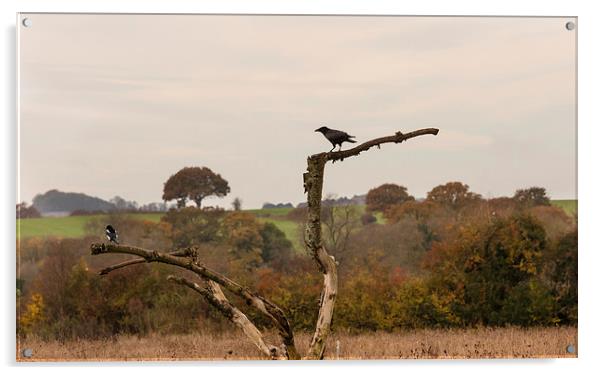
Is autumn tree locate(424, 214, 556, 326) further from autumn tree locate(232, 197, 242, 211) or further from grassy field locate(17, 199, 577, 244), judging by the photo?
autumn tree locate(232, 197, 242, 211)

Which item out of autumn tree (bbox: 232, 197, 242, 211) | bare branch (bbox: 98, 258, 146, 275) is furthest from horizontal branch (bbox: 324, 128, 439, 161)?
bare branch (bbox: 98, 258, 146, 275)

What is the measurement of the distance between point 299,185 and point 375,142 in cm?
120

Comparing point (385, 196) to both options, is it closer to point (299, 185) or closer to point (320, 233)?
point (299, 185)

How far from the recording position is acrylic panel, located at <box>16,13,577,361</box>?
1225 centimetres

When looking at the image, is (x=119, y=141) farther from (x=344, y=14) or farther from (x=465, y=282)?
(x=465, y=282)

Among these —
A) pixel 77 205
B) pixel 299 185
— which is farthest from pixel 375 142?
pixel 77 205

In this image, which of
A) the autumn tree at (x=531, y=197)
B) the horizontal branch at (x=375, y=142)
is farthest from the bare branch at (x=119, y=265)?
the autumn tree at (x=531, y=197)

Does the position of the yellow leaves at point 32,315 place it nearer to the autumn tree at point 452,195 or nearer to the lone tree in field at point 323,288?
the lone tree in field at point 323,288

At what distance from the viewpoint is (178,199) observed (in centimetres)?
1276

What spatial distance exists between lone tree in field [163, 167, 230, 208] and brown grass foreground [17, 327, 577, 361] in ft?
5.09

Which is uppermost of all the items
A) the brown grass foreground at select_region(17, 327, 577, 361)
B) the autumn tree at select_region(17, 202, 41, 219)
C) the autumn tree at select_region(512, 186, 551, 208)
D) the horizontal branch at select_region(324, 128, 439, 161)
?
the horizontal branch at select_region(324, 128, 439, 161)
